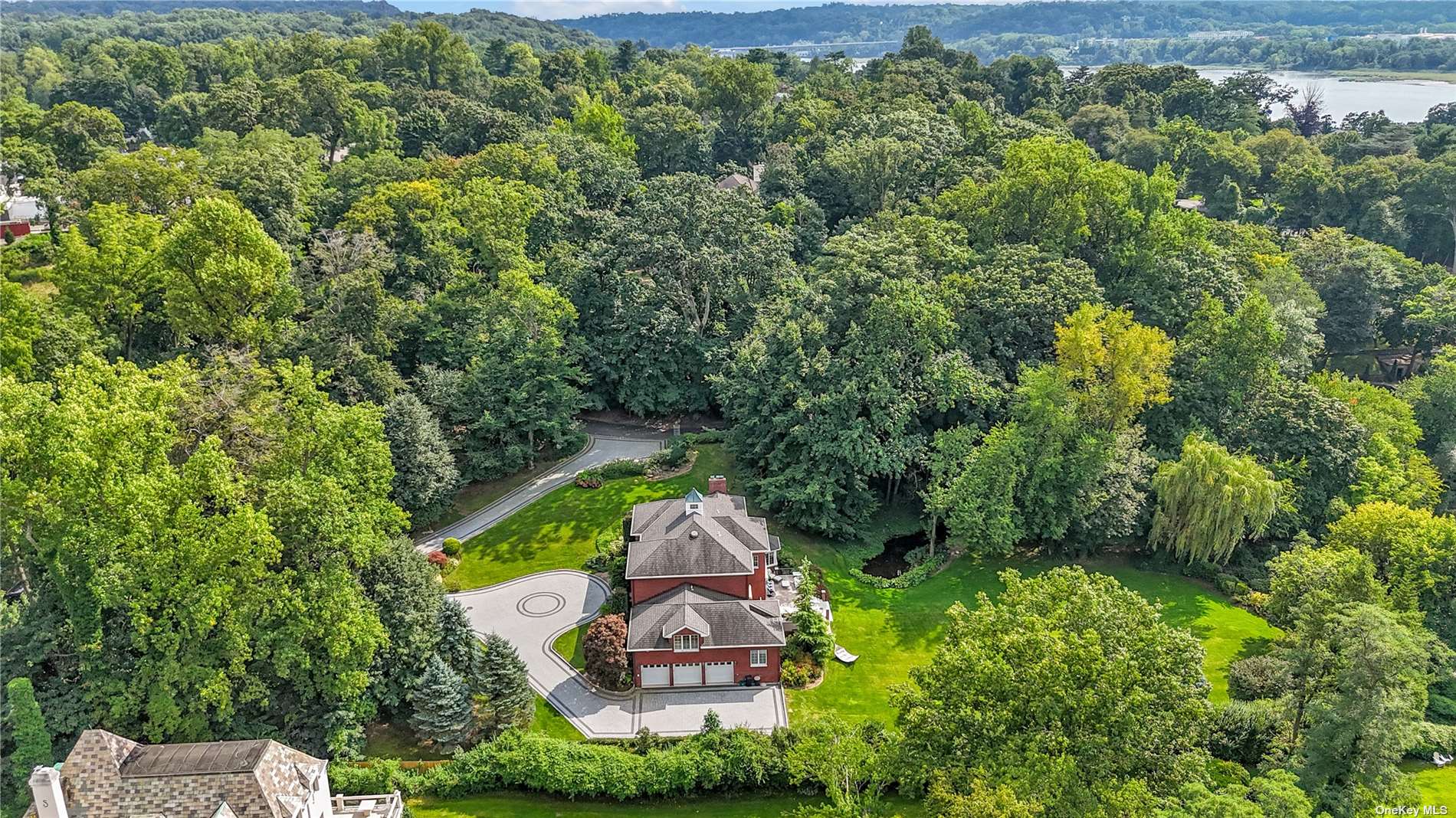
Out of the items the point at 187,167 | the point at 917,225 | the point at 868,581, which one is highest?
the point at 187,167

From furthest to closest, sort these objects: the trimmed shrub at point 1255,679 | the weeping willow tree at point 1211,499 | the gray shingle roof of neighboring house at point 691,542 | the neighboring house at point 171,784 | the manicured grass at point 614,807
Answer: the weeping willow tree at point 1211,499, the gray shingle roof of neighboring house at point 691,542, the trimmed shrub at point 1255,679, the manicured grass at point 614,807, the neighboring house at point 171,784

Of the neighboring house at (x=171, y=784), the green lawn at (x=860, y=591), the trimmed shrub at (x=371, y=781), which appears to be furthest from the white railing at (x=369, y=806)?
the green lawn at (x=860, y=591)

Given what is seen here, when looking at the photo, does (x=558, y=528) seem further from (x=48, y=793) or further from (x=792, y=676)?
(x=48, y=793)

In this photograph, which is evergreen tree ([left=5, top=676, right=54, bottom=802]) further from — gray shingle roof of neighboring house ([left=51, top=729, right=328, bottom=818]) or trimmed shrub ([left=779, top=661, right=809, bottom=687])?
trimmed shrub ([left=779, top=661, right=809, bottom=687])

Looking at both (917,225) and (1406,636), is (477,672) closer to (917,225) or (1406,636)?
(1406,636)

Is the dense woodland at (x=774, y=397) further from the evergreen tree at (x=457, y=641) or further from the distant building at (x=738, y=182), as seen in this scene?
the distant building at (x=738, y=182)

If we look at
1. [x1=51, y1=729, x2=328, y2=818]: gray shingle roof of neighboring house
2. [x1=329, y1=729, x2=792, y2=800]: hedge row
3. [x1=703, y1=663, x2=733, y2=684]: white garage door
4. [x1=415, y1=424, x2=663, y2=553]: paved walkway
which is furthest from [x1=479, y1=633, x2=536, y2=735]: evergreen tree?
[x1=415, y1=424, x2=663, y2=553]: paved walkway

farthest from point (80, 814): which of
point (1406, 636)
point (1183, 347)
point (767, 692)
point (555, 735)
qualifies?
point (1183, 347)
